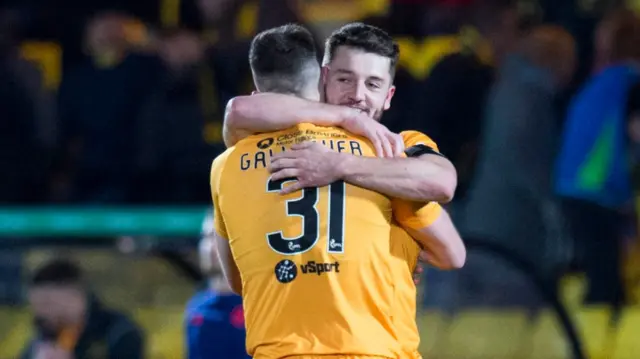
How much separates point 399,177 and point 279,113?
0.38m

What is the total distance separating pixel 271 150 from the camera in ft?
11.9

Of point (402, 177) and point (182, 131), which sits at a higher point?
point (402, 177)

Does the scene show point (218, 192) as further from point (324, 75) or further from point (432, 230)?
point (432, 230)

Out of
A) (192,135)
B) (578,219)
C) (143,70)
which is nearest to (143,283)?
(192,135)

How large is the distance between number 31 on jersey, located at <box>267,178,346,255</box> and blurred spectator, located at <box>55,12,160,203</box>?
482cm

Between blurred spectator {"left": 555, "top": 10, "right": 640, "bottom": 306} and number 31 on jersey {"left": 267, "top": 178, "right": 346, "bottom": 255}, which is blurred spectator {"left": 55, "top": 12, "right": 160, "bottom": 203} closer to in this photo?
blurred spectator {"left": 555, "top": 10, "right": 640, "bottom": 306}

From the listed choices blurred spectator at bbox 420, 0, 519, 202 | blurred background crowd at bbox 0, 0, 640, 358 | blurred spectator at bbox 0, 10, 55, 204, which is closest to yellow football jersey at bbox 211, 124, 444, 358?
blurred background crowd at bbox 0, 0, 640, 358

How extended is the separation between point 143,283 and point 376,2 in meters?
2.74

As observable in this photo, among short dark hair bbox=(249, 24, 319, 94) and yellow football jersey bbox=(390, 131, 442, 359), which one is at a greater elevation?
short dark hair bbox=(249, 24, 319, 94)

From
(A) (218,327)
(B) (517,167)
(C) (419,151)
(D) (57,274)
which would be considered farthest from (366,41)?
(B) (517,167)

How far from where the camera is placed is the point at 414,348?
3.56m

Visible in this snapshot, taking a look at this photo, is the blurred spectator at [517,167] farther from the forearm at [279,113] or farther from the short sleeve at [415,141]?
the forearm at [279,113]

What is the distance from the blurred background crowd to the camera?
6.96 meters

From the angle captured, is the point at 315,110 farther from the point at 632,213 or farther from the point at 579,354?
the point at 632,213
